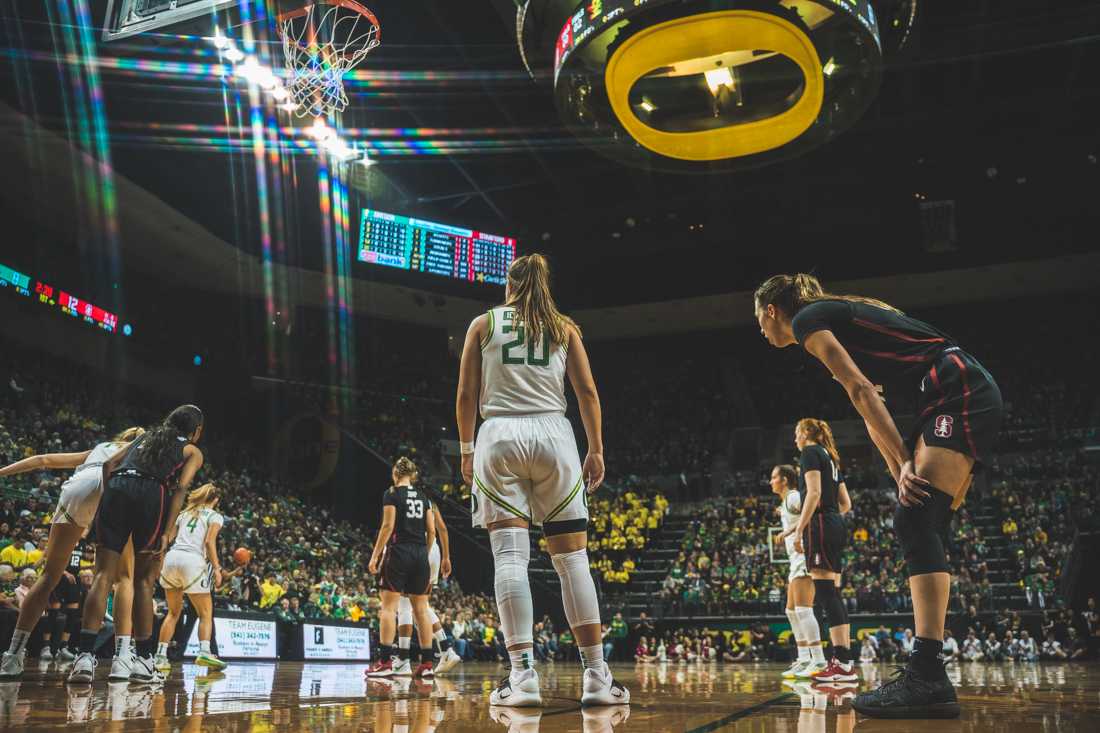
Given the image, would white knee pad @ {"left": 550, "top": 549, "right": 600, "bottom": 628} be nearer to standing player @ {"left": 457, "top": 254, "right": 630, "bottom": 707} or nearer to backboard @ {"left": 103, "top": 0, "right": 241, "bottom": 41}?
standing player @ {"left": 457, "top": 254, "right": 630, "bottom": 707}

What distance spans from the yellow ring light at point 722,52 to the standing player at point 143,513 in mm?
4231

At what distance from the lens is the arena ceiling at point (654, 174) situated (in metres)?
14.1

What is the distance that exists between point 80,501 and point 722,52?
561cm

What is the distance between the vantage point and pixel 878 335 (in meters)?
3.18

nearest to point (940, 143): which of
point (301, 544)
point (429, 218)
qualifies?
point (429, 218)

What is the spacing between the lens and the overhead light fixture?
7.45 m

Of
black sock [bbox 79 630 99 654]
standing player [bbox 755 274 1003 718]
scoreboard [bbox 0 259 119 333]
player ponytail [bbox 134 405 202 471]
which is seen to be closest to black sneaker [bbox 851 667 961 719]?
standing player [bbox 755 274 1003 718]

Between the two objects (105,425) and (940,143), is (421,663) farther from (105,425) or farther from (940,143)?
(940,143)

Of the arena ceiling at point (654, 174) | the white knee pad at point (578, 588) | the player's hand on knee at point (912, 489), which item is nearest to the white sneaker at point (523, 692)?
the white knee pad at point (578, 588)

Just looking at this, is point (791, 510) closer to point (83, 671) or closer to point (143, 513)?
point (143, 513)

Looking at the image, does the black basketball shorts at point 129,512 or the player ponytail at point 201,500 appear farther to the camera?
the player ponytail at point 201,500

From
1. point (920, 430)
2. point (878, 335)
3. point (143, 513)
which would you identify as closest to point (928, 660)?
point (920, 430)

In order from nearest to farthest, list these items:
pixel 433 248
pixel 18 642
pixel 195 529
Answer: pixel 18 642 < pixel 195 529 < pixel 433 248

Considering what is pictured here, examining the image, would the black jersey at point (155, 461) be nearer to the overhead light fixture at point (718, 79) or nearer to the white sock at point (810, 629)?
the white sock at point (810, 629)
